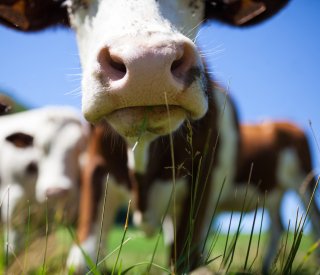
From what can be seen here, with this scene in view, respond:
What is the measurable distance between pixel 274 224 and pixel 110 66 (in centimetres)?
546

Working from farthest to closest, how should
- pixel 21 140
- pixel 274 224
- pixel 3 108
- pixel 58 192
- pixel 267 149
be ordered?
pixel 274 224, pixel 267 149, pixel 21 140, pixel 58 192, pixel 3 108

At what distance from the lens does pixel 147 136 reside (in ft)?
7.30

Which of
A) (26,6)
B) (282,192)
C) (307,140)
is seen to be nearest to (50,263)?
(26,6)

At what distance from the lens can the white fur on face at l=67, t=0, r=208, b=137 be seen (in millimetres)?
1623

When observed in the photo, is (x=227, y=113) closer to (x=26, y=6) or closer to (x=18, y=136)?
(x=26, y=6)

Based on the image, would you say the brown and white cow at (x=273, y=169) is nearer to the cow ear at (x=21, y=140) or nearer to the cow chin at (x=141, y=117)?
the cow ear at (x=21, y=140)

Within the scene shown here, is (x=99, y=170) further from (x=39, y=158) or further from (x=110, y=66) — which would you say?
(x=39, y=158)

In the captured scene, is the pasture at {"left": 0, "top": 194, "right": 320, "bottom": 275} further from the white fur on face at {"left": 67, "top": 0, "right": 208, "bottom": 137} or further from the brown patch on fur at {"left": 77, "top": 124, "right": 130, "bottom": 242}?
the white fur on face at {"left": 67, "top": 0, "right": 208, "bottom": 137}

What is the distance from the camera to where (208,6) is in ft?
10.4

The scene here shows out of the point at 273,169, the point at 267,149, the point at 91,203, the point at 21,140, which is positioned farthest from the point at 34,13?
the point at 273,169

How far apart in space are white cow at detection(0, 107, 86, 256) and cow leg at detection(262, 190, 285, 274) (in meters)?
2.49

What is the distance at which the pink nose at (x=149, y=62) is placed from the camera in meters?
1.60

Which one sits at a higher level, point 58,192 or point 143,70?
point 143,70

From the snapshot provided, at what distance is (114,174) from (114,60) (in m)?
1.64
